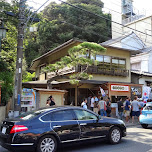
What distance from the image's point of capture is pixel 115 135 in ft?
24.0

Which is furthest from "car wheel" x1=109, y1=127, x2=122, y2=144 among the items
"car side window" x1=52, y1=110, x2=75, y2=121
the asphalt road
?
"car side window" x1=52, y1=110, x2=75, y2=121

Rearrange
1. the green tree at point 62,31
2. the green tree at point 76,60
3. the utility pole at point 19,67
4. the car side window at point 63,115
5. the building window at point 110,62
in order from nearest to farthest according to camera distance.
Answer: the car side window at point 63,115, the utility pole at point 19,67, the green tree at point 76,60, the building window at point 110,62, the green tree at point 62,31

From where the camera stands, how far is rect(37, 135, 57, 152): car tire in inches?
225

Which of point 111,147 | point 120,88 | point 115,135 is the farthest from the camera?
point 120,88

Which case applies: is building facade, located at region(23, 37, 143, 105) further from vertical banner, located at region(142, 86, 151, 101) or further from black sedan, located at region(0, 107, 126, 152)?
black sedan, located at region(0, 107, 126, 152)

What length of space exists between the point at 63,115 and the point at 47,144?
108 centimetres

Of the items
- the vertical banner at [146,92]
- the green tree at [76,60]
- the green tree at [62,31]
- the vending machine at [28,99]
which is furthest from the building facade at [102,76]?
the green tree at [62,31]

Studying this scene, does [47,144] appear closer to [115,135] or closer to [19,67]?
[115,135]

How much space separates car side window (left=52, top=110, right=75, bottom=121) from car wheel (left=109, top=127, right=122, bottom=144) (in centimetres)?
A: 175

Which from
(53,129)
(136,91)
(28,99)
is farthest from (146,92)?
(53,129)

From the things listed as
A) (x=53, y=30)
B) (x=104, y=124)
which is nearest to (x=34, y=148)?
(x=104, y=124)

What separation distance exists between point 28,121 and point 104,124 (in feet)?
9.37

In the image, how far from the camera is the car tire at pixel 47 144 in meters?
5.71

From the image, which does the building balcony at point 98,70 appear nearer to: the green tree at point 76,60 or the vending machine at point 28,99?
the green tree at point 76,60
